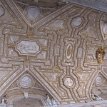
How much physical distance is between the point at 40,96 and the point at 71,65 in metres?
1.43

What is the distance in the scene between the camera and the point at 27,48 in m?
7.79

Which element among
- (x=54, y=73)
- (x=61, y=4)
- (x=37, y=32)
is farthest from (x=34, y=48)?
(x=61, y=4)

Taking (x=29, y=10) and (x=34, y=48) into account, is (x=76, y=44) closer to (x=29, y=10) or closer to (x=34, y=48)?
(x=34, y=48)

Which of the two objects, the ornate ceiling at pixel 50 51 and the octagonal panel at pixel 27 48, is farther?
the octagonal panel at pixel 27 48

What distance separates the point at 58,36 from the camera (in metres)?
7.96

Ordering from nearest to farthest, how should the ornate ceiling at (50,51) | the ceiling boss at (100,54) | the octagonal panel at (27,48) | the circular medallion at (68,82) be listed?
the ornate ceiling at (50,51), the octagonal panel at (27,48), the circular medallion at (68,82), the ceiling boss at (100,54)

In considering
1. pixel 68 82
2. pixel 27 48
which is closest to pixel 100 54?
pixel 68 82

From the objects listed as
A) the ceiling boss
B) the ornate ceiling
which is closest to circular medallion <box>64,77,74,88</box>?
the ornate ceiling

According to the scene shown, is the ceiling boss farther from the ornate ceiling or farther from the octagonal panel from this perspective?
the octagonal panel

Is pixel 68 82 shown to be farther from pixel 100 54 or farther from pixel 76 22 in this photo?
pixel 76 22

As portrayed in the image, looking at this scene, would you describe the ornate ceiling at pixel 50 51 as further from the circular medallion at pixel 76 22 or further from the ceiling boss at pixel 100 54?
the ceiling boss at pixel 100 54

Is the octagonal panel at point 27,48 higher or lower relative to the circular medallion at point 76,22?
lower

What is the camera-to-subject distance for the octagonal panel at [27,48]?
304 inches

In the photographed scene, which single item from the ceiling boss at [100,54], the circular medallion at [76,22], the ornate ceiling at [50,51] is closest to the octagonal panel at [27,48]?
the ornate ceiling at [50,51]
